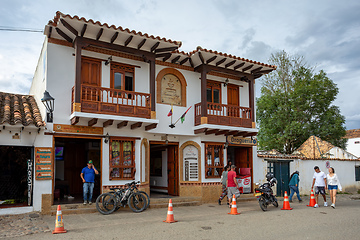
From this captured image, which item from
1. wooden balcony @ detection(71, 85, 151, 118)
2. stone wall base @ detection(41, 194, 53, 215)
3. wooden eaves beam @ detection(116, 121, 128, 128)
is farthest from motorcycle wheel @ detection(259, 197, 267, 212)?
stone wall base @ detection(41, 194, 53, 215)

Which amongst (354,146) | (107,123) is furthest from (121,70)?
(354,146)

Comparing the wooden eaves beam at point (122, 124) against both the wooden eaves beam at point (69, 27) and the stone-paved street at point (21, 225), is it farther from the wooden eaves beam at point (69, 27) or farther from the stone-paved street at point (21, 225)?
the stone-paved street at point (21, 225)

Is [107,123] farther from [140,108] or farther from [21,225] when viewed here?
[21,225]

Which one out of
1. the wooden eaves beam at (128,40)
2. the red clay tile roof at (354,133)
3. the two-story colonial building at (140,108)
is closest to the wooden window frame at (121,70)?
the two-story colonial building at (140,108)

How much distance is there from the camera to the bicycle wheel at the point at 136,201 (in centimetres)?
1139

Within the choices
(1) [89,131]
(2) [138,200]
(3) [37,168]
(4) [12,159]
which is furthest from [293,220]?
(4) [12,159]

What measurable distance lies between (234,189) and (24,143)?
7.86 m

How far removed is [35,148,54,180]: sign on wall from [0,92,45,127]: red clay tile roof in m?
1.00

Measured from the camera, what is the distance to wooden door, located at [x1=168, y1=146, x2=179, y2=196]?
15.0 m

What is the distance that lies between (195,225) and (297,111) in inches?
701

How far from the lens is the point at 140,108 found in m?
12.5

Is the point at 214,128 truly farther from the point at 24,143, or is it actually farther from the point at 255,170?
the point at 24,143

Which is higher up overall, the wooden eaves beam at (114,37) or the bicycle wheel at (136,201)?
the wooden eaves beam at (114,37)

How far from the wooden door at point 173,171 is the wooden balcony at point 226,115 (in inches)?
73.6
